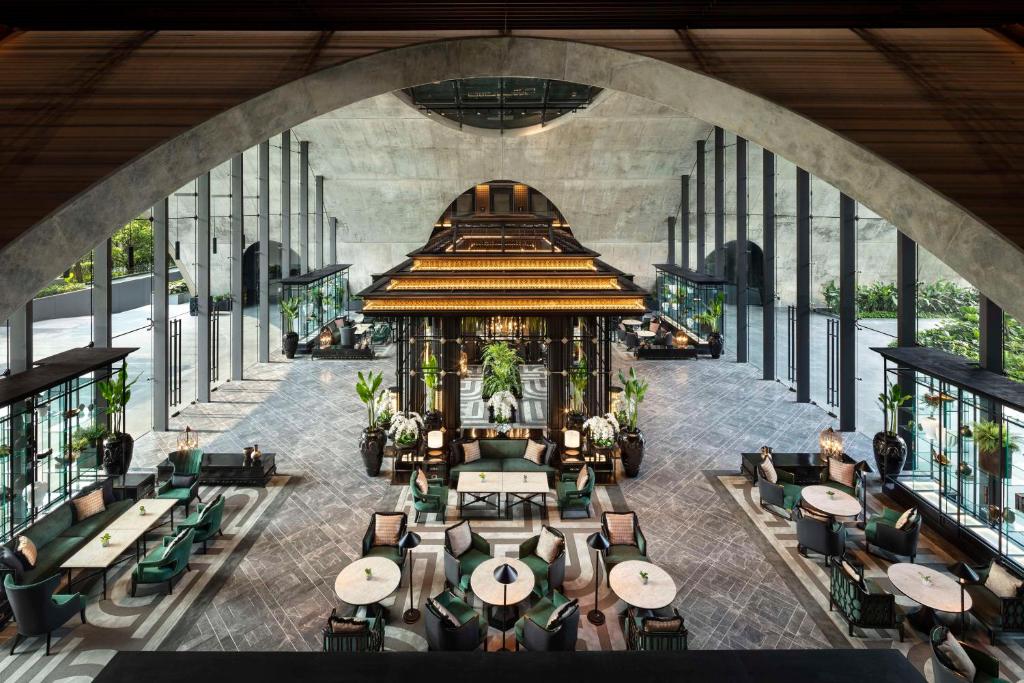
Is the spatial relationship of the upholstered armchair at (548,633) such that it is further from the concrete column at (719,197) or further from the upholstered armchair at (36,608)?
the concrete column at (719,197)

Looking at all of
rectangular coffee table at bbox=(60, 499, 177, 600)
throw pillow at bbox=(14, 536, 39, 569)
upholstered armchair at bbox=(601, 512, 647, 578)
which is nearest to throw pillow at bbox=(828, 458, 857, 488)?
Answer: upholstered armchair at bbox=(601, 512, 647, 578)

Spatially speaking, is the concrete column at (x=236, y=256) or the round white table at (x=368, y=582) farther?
the concrete column at (x=236, y=256)

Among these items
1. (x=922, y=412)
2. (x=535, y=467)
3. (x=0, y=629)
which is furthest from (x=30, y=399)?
(x=922, y=412)

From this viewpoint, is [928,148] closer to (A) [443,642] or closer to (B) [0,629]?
(A) [443,642]

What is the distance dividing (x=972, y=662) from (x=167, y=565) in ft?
27.6

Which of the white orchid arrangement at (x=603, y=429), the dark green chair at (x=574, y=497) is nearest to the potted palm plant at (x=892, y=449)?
the white orchid arrangement at (x=603, y=429)

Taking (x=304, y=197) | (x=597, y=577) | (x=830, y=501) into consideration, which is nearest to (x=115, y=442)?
(x=597, y=577)

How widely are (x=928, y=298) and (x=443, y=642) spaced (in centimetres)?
1833

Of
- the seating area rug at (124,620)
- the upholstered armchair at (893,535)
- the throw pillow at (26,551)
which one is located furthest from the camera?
the upholstered armchair at (893,535)

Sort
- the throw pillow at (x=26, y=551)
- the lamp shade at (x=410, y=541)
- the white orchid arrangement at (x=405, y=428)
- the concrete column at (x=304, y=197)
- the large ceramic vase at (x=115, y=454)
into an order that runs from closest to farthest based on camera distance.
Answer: the throw pillow at (x=26, y=551) → the lamp shade at (x=410, y=541) → the large ceramic vase at (x=115, y=454) → the white orchid arrangement at (x=405, y=428) → the concrete column at (x=304, y=197)

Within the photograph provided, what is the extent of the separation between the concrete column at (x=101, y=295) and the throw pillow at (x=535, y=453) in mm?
8285

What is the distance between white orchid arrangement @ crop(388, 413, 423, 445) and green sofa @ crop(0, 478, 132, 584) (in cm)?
414

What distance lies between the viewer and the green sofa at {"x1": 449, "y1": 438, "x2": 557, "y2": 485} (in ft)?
34.3

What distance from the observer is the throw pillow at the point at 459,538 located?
7404 millimetres
